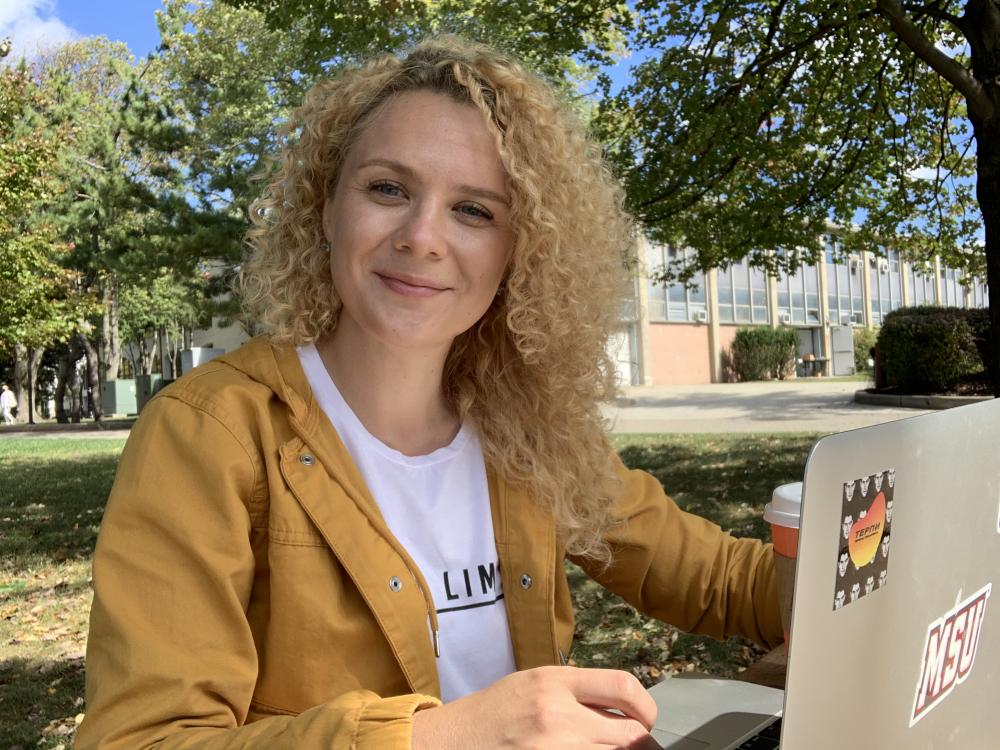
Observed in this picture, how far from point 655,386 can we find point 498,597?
30088 millimetres

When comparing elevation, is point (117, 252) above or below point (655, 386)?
above

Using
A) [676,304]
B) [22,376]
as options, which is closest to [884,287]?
[676,304]

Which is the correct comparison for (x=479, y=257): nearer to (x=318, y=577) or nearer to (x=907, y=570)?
(x=318, y=577)

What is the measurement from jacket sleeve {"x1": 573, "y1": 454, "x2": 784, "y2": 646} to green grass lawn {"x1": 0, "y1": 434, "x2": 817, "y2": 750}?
2.53m

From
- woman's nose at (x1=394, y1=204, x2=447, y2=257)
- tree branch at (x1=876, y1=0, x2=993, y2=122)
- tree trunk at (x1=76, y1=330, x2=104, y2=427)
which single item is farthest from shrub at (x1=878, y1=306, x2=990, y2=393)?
tree trunk at (x1=76, y1=330, x2=104, y2=427)

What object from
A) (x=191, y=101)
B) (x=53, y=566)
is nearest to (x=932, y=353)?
(x=53, y=566)

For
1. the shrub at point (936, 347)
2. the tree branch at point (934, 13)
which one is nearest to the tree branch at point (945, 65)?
the tree branch at point (934, 13)

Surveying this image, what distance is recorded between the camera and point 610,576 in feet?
5.64

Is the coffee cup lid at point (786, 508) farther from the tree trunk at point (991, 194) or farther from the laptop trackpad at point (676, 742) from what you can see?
the tree trunk at point (991, 194)

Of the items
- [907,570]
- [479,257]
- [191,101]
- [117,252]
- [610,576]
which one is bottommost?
[610,576]

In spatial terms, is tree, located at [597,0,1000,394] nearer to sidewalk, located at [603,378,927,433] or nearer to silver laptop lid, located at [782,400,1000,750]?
sidewalk, located at [603,378,927,433]

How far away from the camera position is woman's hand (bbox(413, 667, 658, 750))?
80 centimetres

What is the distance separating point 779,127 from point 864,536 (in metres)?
8.42

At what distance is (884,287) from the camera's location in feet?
143
